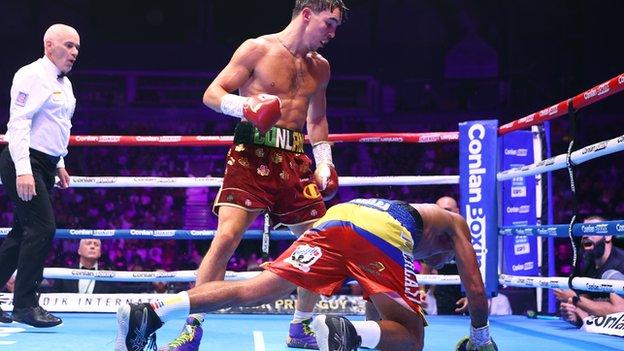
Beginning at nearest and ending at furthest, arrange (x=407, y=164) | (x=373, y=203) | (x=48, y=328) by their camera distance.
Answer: (x=373, y=203), (x=48, y=328), (x=407, y=164)

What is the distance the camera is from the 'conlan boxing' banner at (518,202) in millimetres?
4281

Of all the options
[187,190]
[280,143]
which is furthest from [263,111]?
[187,190]

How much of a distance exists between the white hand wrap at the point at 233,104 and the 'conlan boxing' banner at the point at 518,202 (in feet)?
7.19

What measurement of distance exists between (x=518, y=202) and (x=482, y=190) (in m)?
0.46

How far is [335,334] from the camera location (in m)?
1.79

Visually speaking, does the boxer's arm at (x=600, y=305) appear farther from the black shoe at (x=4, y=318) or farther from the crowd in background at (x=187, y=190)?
the crowd in background at (x=187, y=190)

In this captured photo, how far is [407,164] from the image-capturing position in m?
11.3

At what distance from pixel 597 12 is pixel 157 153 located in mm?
7521

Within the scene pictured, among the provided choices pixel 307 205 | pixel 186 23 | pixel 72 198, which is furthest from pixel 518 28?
pixel 307 205

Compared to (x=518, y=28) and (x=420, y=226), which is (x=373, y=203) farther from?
(x=518, y=28)

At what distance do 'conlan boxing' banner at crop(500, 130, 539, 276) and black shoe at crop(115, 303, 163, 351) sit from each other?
2.75 metres

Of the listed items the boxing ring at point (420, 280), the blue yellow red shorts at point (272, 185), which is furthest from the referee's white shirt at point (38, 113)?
the blue yellow red shorts at point (272, 185)

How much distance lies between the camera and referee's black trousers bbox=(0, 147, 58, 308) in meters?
3.18

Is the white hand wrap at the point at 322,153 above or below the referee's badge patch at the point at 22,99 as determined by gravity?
below
